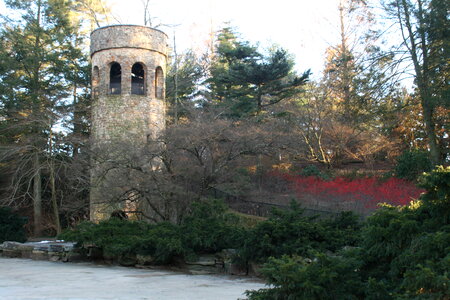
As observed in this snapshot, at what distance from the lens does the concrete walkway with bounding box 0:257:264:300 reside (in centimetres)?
734

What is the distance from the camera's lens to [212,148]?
48.1 ft

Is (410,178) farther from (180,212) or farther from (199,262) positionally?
(199,262)

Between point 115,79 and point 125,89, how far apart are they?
1541 millimetres

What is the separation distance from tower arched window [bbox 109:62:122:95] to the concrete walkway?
11.2 m

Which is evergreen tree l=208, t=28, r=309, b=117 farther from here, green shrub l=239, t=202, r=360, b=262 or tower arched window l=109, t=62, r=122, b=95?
green shrub l=239, t=202, r=360, b=262

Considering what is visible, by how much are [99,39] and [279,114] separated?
29.9 feet

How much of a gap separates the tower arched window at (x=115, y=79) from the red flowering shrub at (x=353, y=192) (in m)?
9.09

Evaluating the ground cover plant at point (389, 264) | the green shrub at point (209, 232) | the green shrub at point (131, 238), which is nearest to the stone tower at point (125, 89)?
the green shrub at point (131, 238)

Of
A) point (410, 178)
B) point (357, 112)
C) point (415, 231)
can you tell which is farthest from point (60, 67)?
point (415, 231)

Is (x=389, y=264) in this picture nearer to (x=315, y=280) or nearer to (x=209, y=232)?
(x=315, y=280)

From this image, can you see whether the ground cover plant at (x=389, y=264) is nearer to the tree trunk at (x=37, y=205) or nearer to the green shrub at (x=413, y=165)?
the green shrub at (x=413, y=165)

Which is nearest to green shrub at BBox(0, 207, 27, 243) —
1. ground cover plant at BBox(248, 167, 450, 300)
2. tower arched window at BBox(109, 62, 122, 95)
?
tower arched window at BBox(109, 62, 122, 95)

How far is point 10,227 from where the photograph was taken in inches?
710

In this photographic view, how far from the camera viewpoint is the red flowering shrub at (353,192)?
17.8m
